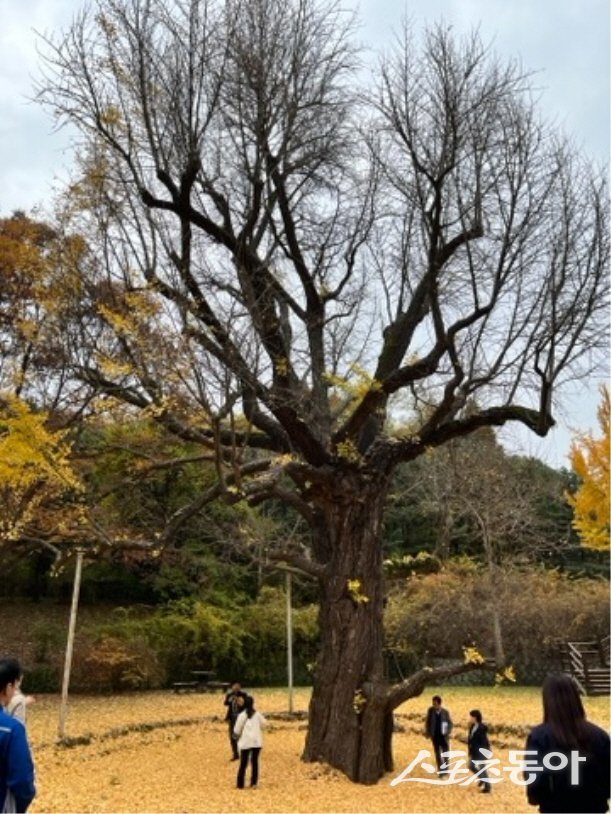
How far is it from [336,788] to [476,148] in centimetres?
746

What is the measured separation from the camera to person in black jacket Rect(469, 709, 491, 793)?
848cm

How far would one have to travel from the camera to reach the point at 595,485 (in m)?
20.2

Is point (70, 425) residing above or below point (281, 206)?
below

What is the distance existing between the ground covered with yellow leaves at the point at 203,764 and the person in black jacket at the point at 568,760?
528 cm

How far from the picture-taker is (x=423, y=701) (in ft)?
58.1

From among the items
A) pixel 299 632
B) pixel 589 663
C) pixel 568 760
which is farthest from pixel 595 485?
pixel 568 760

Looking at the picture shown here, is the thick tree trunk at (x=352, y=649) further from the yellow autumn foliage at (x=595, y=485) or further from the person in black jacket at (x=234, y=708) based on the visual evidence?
the yellow autumn foliage at (x=595, y=485)

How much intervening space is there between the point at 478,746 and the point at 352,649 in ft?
5.92

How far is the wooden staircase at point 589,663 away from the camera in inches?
696

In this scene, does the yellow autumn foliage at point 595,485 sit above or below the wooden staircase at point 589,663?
above

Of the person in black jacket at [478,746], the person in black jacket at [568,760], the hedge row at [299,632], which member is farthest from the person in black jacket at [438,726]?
the hedge row at [299,632]

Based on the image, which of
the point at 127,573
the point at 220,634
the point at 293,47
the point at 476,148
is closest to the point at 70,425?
the point at 293,47

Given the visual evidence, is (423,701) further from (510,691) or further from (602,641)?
(602,641)

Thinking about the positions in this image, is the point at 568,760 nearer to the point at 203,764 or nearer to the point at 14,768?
the point at 14,768
